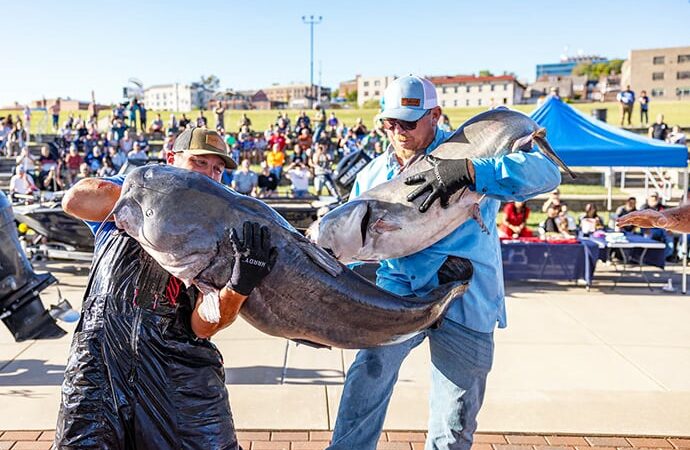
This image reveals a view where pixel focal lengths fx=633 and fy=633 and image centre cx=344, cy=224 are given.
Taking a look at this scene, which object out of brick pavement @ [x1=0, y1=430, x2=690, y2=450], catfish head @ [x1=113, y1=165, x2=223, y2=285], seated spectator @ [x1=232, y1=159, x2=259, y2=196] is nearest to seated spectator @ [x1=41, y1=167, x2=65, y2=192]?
seated spectator @ [x1=232, y1=159, x2=259, y2=196]

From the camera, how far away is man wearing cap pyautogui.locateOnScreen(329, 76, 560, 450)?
2.81 m

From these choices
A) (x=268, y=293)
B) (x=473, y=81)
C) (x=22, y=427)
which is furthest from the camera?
(x=473, y=81)

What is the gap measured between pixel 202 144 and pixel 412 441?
7.67 feet

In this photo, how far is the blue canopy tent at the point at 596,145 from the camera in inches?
379

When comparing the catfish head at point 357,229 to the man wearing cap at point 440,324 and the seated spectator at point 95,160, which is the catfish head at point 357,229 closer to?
the man wearing cap at point 440,324

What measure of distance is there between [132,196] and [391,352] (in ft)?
4.99

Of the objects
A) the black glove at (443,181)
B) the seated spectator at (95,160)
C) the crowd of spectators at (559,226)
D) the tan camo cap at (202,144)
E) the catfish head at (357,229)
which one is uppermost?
the tan camo cap at (202,144)

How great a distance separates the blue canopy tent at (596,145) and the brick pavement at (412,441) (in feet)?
21.0

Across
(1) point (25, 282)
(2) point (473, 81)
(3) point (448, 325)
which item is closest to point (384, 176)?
(3) point (448, 325)

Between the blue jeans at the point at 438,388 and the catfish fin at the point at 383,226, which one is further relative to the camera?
the blue jeans at the point at 438,388

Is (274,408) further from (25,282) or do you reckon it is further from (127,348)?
(25,282)

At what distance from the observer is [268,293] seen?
203 cm

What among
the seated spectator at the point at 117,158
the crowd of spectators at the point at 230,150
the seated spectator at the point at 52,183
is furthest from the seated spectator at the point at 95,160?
the seated spectator at the point at 52,183

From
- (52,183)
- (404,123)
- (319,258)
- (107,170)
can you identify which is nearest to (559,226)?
(404,123)
